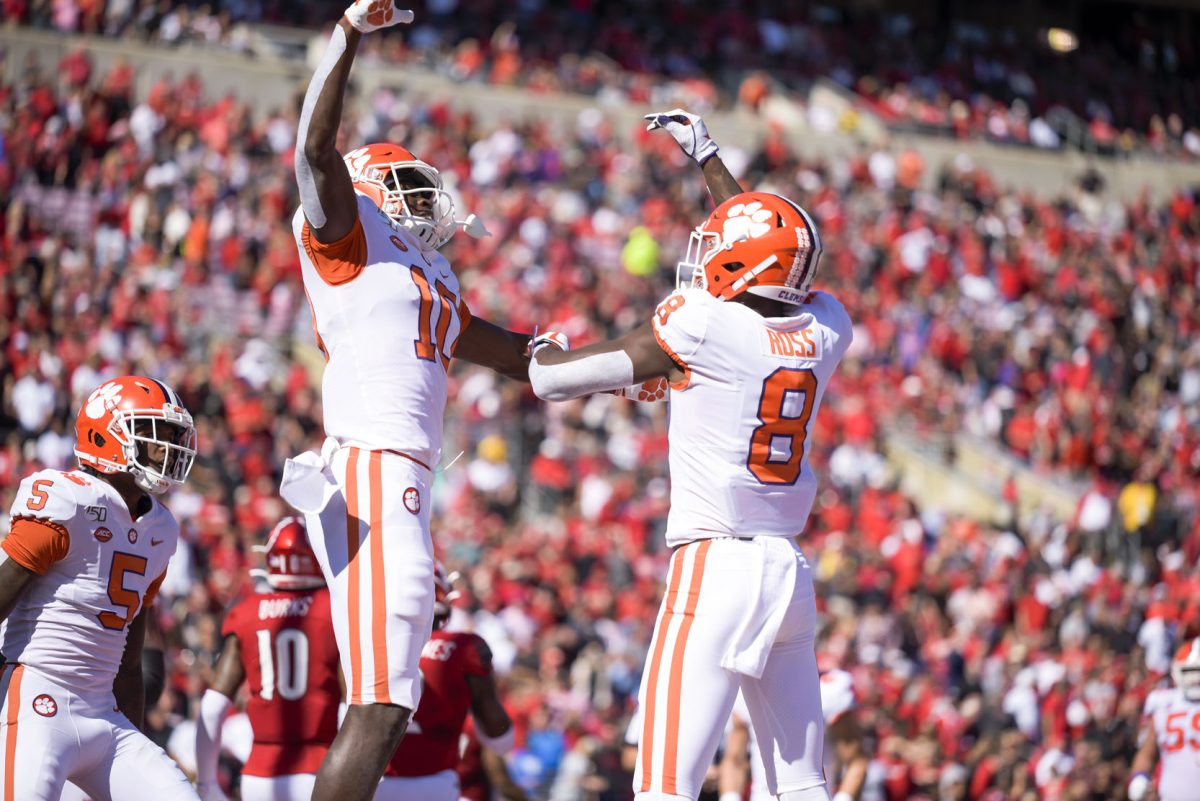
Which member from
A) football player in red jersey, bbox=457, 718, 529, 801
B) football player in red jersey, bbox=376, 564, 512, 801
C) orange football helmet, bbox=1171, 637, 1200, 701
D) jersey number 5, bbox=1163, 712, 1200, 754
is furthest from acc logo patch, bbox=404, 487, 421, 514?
jersey number 5, bbox=1163, 712, 1200, 754

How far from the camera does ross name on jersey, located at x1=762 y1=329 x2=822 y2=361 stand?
4852 millimetres

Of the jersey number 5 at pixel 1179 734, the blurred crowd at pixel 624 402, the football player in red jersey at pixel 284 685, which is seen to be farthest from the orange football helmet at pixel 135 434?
the jersey number 5 at pixel 1179 734

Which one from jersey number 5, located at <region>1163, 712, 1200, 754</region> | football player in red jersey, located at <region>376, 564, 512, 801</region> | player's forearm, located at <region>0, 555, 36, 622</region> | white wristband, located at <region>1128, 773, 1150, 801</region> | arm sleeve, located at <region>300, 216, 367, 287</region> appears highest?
arm sleeve, located at <region>300, 216, 367, 287</region>

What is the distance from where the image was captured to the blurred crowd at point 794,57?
76.4 ft

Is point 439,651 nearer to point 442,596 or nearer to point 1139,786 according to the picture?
point 442,596

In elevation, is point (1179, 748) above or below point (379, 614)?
below

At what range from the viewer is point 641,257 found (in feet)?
63.4

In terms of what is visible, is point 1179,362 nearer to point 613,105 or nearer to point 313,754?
point 613,105

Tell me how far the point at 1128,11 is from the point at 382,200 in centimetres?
2949

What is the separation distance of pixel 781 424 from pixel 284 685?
8.27 feet

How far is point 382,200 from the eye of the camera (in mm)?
5227

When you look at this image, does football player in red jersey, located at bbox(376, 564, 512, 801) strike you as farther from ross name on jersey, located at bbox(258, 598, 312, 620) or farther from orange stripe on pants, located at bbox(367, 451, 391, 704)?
orange stripe on pants, located at bbox(367, 451, 391, 704)

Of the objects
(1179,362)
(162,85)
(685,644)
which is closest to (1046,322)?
(1179,362)

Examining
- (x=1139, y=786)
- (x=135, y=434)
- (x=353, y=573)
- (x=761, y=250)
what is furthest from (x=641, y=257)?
(x=353, y=573)
